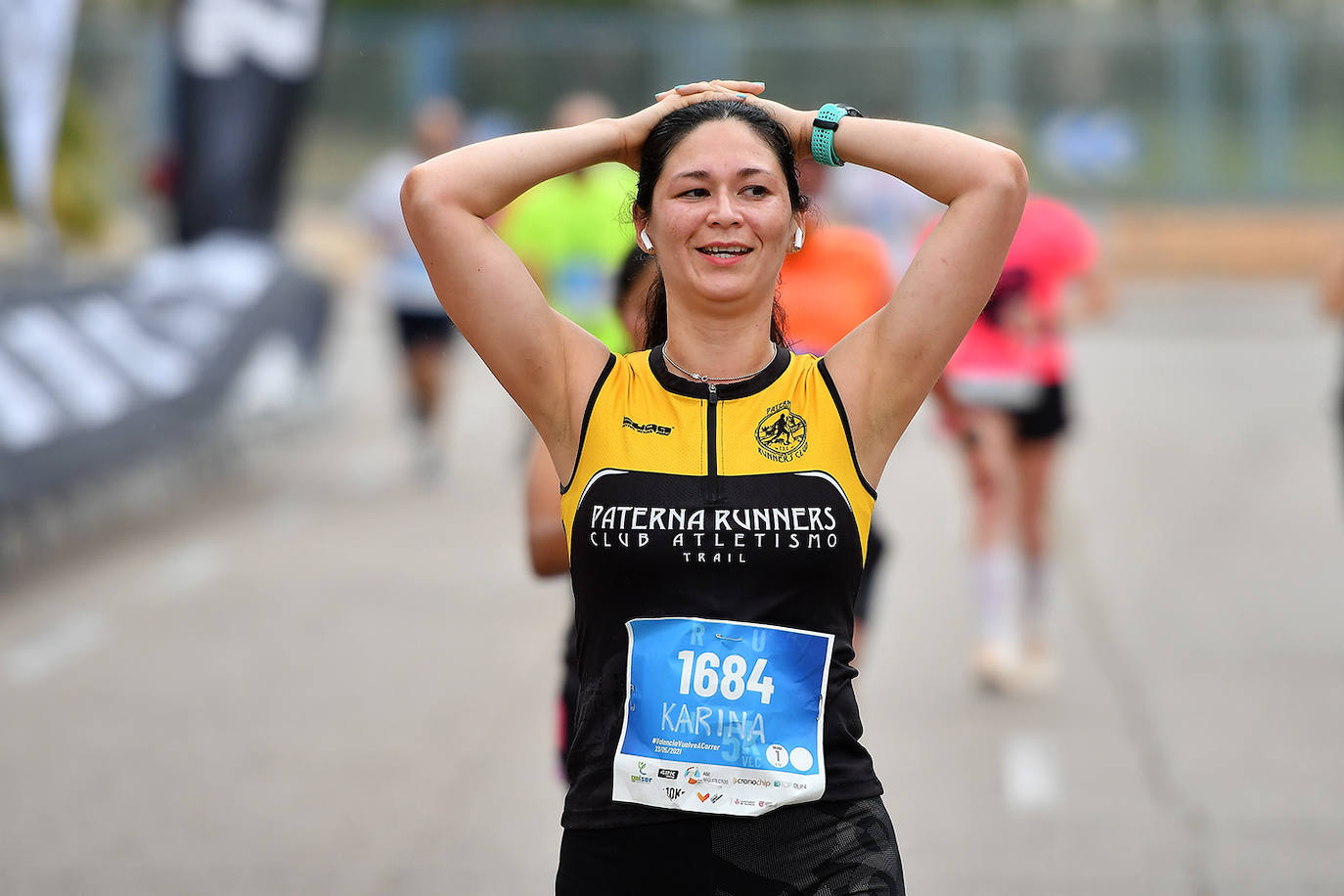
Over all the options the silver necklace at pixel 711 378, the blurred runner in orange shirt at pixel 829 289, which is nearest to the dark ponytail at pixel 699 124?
the silver necklace at pixel 711 378

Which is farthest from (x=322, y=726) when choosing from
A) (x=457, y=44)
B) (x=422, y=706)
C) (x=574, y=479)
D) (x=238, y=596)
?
(x=457, y=44)

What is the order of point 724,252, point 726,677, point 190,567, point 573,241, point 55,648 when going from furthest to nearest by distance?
point 190,567
point 573,241
point 55,648
point 724,252
point 726,677

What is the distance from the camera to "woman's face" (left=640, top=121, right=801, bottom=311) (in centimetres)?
270

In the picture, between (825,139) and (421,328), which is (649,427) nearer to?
(825,139)

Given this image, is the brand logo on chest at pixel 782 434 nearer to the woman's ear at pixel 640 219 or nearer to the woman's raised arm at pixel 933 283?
the woman's raised arm at pixel 933 283

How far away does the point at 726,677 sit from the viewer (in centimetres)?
261

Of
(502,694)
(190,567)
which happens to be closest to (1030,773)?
(502,694)

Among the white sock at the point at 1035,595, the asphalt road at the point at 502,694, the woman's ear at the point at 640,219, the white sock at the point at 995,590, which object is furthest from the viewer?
the white sock at the point at 1035,595

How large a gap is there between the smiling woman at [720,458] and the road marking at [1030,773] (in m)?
3.28

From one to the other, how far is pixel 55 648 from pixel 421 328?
15.2ft

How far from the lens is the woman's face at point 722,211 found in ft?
8.85

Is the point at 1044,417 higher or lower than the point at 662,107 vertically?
higher

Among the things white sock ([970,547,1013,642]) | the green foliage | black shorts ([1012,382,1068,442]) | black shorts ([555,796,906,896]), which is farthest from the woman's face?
the green foliage

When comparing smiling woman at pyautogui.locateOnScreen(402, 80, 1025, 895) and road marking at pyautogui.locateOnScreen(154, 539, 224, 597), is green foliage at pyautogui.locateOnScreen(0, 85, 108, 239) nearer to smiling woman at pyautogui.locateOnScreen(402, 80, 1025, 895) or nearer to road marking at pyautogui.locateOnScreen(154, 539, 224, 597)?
road marking at pyautogui.locateOnScreen(154, 539, 224, 597)
